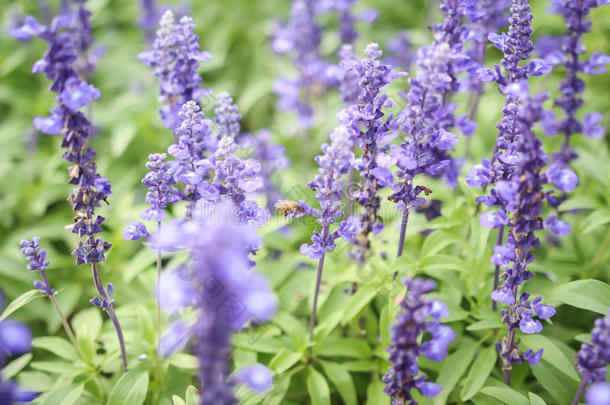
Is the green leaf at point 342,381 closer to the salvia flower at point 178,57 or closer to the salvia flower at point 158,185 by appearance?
the salvia flower at point 158,185

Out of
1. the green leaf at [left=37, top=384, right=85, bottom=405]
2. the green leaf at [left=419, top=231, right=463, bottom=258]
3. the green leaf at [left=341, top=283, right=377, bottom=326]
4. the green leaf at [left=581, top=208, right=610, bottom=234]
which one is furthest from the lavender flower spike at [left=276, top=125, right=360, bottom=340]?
the green leaf at [left=581, top=208, right=610, bottom=234]

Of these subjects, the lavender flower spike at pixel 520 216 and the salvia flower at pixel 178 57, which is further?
the salvia flower at pixel 178 57

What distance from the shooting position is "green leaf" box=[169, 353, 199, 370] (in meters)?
4.07

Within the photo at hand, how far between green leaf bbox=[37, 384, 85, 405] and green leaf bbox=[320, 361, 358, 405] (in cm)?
198

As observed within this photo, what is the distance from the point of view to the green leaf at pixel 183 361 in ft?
13.4

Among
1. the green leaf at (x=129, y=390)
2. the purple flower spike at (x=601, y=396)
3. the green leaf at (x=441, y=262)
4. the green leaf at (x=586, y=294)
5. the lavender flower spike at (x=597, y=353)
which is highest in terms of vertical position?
the green leaf at (x=441, y=262)

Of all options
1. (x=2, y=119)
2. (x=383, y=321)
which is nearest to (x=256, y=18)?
(x=2, y=119)

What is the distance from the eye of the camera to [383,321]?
4203 mm

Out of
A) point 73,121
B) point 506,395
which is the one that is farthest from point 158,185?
point 506,395

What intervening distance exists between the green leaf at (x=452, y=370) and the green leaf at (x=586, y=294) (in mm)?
804

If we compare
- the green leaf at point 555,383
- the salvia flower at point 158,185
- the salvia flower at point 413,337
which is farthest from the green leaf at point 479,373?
the salvia flower at point 158,185

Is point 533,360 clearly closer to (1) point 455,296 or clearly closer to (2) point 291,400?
(1) point 455,296

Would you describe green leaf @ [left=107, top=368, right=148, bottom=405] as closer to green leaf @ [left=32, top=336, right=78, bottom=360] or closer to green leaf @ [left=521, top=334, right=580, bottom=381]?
green leaf @ [left=32, top=336, right=78, bottom=360]

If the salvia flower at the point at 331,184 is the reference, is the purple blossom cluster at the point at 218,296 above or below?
below
